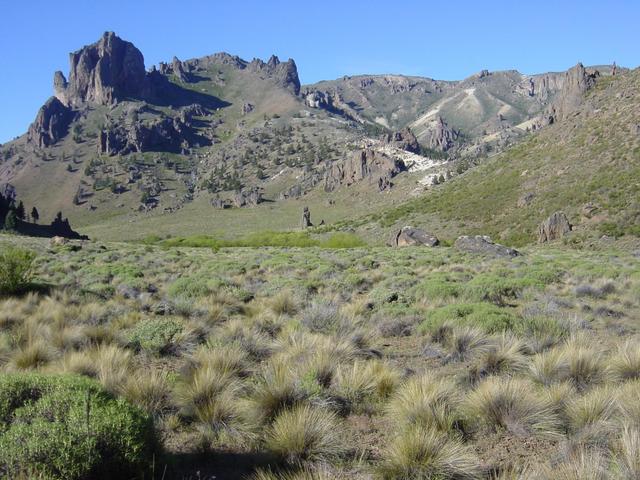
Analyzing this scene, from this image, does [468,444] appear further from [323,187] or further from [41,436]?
[323,187]

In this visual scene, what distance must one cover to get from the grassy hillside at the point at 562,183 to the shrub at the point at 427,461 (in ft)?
135

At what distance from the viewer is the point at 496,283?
13.8 meters

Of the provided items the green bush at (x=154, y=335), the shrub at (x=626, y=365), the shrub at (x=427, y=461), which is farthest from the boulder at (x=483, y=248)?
the shrub at (x=427, y=461)

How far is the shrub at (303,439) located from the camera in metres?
4.09

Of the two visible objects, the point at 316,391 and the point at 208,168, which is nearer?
the point at 316,391

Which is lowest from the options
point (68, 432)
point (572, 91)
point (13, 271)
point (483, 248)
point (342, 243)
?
point (342, 243)

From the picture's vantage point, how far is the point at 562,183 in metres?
51.4

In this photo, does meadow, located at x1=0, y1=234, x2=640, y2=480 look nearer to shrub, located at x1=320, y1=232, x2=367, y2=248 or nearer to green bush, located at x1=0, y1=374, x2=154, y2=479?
green bush, located at x1=0, y1=374, x2=154, y2=479

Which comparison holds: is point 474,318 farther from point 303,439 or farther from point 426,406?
point 303,439

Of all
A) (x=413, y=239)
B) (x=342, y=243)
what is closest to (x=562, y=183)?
(x=413, y=239)

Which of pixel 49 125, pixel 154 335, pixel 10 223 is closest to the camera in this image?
pixel 154 335

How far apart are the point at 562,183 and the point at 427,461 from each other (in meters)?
55.7

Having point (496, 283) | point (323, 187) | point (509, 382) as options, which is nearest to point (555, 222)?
point (496, 283)

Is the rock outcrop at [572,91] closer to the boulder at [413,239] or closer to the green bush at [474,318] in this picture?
the boulder at [413,239]
